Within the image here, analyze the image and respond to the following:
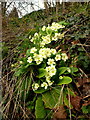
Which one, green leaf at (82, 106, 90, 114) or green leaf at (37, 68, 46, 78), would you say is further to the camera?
green leaf at (37, 68, 46, 78)

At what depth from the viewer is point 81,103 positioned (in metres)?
1.31

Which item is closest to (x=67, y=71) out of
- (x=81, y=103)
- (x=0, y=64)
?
(x=81, y=103)

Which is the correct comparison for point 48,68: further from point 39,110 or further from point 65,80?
point 39,110

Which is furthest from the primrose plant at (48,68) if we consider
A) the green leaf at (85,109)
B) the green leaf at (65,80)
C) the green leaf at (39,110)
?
the green leaf at (85,109)

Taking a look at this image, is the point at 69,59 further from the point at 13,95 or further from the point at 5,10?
the point at 5,10

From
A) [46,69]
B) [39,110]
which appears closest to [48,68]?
[46,69]

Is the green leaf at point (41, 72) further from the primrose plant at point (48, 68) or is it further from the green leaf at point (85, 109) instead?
the green leaf at point (85, 109)

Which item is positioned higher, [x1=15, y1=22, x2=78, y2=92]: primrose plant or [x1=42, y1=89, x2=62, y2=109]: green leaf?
[x1=15, y1=22, x2=78, y2=92]: primrose plant

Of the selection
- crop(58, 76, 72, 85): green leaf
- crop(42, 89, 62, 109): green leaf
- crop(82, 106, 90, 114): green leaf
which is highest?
crop(58, 76, 72, 85): green leaf

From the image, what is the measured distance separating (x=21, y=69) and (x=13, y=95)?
0.25m

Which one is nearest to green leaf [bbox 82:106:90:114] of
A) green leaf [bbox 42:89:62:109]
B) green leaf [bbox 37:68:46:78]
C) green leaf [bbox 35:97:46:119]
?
green leaf [bbox 42:89:62:109]

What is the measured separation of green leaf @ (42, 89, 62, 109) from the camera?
1312 mm

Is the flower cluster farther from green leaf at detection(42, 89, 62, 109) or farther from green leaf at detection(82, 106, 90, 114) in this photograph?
green leaf at detection(82, 106, 90, 114)

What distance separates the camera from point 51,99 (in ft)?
4.44
